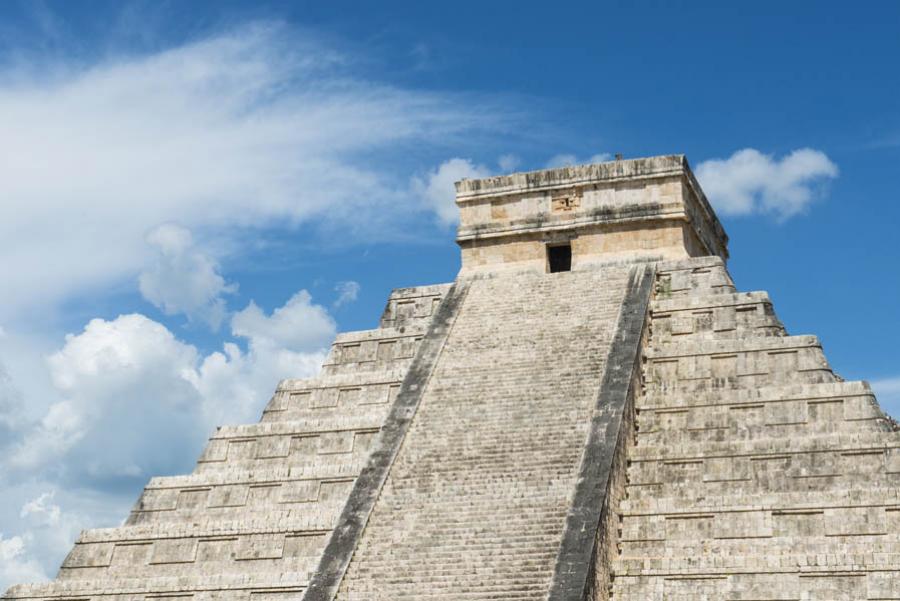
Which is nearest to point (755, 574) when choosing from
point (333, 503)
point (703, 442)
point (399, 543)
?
point (703, 442)

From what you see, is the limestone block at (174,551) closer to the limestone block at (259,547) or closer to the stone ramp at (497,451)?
the limestone block at (259,547)

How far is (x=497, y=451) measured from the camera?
15156mm

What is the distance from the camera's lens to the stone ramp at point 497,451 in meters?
13.6

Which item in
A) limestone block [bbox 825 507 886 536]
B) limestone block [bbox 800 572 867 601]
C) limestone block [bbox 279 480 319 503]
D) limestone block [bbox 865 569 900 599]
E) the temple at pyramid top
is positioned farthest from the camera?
the temple at pyramid top

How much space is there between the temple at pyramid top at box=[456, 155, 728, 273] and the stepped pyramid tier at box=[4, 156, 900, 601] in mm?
37

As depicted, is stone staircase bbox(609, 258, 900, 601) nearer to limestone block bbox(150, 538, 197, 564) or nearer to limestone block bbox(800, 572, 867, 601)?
limestone block bbox(800, 572, 867, 601)

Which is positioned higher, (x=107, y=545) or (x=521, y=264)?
(x=521, y=264)

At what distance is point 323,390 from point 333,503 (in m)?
2.27

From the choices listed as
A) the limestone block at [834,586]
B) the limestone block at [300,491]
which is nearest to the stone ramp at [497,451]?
the limestone block at [300,491]

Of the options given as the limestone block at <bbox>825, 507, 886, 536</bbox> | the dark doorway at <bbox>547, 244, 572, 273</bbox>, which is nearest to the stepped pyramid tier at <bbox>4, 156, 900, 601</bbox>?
the limestone block at <bbox>825, 507, 886, 536</bbox>

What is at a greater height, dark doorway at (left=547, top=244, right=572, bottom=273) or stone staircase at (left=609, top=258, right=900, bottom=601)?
dark doorway at (left=547, top=244, right=572, bottom=273)

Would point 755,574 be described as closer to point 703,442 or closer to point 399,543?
point 703,442

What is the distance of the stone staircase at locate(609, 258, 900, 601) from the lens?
13.2 metres

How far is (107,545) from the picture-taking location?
53.5ft
